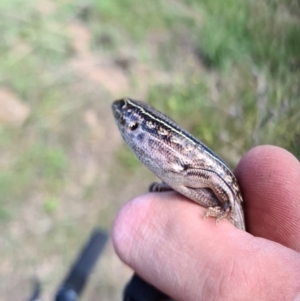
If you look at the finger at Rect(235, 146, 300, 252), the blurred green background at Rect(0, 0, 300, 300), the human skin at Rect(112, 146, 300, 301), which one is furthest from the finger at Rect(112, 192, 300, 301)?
the blurred green background at Rect(0, 0, 300, 300)

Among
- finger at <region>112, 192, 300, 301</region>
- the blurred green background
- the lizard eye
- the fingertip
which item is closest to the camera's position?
finger at <region>112, 192, 300, 301</region>

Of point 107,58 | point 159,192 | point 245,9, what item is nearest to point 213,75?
point 245,9

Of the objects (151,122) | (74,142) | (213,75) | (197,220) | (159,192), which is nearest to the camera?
(151,122)

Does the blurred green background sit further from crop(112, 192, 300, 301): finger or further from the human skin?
crop(112, 192, 300, 301): finger

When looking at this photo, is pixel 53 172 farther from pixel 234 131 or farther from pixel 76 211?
pixel 234 131

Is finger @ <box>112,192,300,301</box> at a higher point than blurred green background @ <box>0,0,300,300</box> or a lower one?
higher

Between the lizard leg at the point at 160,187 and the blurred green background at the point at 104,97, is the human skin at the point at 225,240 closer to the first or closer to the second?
the lizard leg at the point at 160,187

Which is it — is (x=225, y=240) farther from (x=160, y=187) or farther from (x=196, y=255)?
(x=160, y=187)
